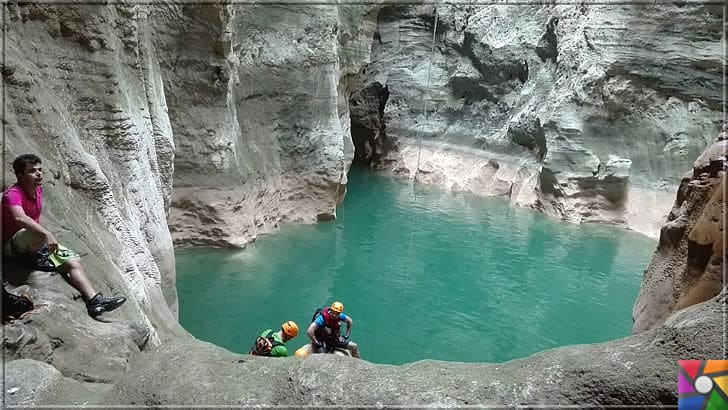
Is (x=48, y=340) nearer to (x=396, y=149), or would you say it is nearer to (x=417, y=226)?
(x=417, y=226)

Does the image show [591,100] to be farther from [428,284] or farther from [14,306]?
[14,306]

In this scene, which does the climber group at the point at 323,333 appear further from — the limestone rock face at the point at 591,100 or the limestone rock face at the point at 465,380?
the limestone rock face at the point at 591,100

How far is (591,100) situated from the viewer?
1692 cm

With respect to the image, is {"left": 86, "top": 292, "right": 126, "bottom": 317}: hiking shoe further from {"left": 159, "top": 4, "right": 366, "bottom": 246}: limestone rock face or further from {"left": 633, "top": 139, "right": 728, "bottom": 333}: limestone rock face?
{"left": 159, "top": 4, "right": 366, "bottom": 246}: limestone rock face

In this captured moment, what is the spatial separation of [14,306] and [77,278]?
0.65m

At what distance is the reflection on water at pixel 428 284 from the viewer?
28.6ft

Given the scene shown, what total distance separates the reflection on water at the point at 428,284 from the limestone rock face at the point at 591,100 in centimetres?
174

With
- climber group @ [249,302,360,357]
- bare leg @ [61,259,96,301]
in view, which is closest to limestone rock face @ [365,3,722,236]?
climber group @ [249,302,360,357]

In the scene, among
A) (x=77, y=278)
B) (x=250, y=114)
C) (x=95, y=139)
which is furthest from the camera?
(x=250, y=114)

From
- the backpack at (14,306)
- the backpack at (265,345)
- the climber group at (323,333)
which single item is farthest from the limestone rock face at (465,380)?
the climber group at (323,333)

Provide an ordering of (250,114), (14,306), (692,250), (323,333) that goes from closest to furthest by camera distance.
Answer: (14,306), (692,250), (323,333), (250,114)

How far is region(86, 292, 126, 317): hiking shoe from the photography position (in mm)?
3963

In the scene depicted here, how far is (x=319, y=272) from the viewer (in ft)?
36.6

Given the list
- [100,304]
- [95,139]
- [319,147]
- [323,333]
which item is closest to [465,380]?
[100,304]
